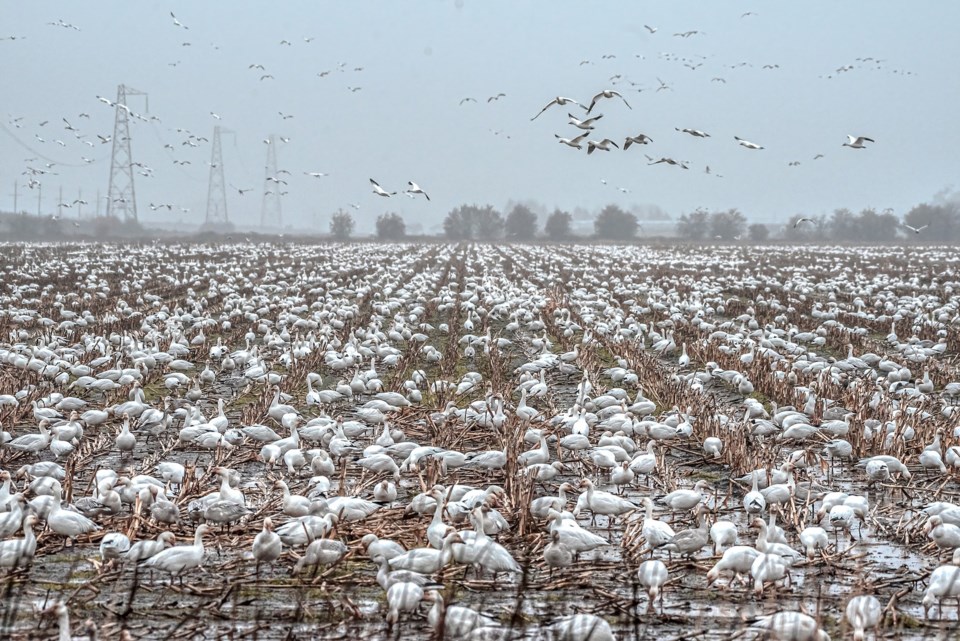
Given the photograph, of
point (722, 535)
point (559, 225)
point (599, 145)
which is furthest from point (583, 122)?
point (559, 225)

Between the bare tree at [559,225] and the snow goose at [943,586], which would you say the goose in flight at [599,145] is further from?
the bare tree at [559,225]

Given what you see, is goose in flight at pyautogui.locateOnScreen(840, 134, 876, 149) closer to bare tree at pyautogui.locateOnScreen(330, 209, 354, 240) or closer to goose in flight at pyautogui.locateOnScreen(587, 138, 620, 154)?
goose in flight at pyautogui.locateOnScreen(587, 138, 620, 154)

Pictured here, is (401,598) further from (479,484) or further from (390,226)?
(390,226)

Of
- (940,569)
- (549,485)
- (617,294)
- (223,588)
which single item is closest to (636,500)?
(549,485)

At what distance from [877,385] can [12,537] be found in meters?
10.9

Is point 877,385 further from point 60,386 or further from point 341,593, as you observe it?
point 60,386

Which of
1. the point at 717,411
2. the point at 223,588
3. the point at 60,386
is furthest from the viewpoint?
the point at 60,386

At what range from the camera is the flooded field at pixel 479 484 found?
525 centimetres

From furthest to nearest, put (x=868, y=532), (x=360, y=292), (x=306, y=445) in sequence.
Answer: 1. (x=360, y=292)
2. (x=306, y=445)
3. (x=868, y=532)

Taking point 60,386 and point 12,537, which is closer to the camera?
point 12,537

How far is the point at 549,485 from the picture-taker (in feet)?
26.3

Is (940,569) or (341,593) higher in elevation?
(940,569)

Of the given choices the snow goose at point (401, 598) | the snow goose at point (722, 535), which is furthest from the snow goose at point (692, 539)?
the snow goose at point (401, 598)

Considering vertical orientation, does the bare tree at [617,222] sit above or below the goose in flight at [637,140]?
above
